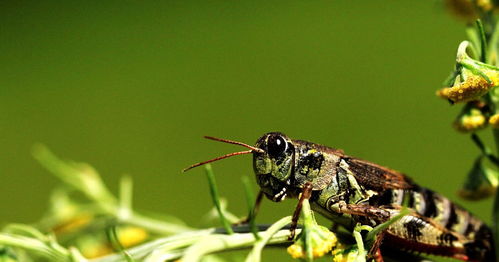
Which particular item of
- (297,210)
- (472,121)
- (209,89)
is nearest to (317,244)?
(297,210)

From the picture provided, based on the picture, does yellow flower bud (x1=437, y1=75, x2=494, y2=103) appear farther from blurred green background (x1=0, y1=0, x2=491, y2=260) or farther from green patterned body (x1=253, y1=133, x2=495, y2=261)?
blurred green background (x1=0, y1=0, x2=491, y2=260)

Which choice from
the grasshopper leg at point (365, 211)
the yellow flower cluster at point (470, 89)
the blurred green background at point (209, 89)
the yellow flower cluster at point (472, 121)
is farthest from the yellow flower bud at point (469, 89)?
the blurred green background at point (209, 89)

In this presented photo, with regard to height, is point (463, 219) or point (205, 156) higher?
point (205, 156)

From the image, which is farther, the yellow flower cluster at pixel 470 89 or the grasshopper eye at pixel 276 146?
the grasshopper eye at pixel 276 146

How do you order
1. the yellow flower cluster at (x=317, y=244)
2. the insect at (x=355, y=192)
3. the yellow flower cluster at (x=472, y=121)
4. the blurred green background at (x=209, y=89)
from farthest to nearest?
1. the blurred green background at (x=209, y=89)
2. the insect at (x=355, y=192)
3. the yellow flower cluster at (x=472, y=121)
4. the yellow flower cluster at (x=317, y=244)

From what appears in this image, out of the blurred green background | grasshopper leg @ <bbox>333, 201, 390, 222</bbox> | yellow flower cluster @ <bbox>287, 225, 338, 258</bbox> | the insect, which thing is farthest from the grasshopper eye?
the blurred green background

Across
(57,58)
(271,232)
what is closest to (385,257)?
(271,232)

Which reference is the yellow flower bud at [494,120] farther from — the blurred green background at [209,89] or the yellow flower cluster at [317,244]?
the blurred green background at [209,89]

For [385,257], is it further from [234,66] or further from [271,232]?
[234,66]
